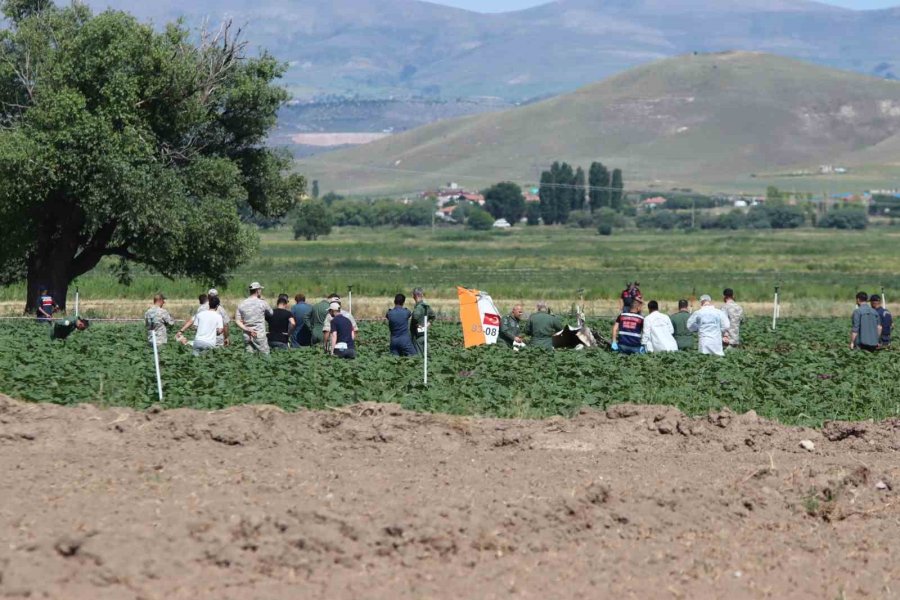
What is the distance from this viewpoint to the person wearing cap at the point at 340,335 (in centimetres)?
2125

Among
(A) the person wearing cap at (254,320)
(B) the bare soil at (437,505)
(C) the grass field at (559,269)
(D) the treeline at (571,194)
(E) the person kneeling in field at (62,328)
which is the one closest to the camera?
(B) the bare soil at (437,505)

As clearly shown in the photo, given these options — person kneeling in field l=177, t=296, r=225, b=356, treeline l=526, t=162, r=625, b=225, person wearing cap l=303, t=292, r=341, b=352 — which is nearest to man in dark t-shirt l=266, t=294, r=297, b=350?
person wearing cap l=303, t=292, r=341, b=352

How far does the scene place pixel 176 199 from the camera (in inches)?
1305

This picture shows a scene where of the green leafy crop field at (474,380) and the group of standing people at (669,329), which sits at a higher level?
the group of standing people at (669,329)

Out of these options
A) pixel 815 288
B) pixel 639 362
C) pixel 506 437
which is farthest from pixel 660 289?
pixel 506 437

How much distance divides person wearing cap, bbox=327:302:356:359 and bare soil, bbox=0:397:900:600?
13.8 ft

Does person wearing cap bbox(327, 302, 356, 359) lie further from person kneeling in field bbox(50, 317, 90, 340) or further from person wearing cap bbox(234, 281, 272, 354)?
person kneeling in field bbox(50, 317, 90, 340)

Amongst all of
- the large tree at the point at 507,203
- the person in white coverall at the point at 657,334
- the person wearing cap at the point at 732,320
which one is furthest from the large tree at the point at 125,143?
the large tree at the point at 507,203

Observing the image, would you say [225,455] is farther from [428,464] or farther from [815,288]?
[815,288]

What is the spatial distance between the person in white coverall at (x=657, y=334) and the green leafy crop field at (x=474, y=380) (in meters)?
0.64

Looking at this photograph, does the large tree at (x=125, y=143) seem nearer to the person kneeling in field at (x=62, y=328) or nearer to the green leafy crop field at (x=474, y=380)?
the person kneeling in field at (x=62, y=328)

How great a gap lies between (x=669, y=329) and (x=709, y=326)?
70cm

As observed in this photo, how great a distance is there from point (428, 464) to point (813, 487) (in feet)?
12.0

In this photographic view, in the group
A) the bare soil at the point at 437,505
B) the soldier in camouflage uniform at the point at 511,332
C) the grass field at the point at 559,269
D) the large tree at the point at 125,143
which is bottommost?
the grass field at the point at 559,269
